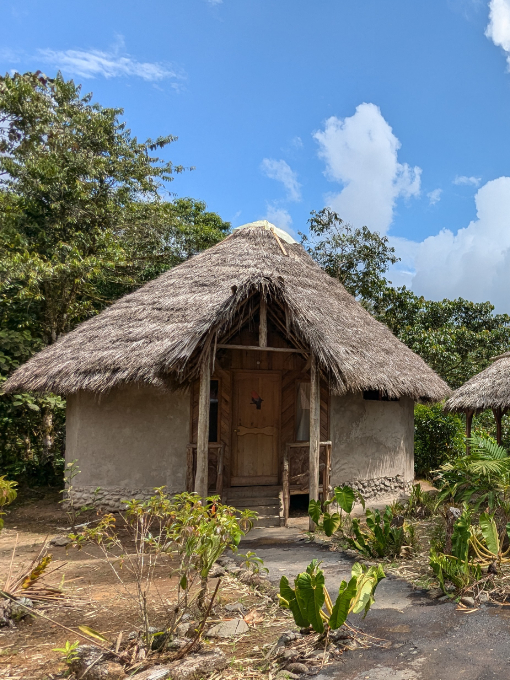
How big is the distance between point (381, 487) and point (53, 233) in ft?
29.3

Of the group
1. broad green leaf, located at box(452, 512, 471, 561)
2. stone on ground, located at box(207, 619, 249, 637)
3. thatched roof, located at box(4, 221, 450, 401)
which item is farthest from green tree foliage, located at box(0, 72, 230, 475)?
broad green leaf, located at box(452, 512, 471, 561)

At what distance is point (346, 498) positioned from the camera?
6621 mm

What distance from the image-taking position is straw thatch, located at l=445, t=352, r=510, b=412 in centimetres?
1099

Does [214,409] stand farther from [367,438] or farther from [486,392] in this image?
[486,392]

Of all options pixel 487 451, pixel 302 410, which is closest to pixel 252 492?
pixel 302 410

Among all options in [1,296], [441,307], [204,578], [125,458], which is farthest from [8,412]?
[441,307]

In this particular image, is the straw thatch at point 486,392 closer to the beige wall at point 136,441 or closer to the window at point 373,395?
the window at point 373,395

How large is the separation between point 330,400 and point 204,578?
5683mm

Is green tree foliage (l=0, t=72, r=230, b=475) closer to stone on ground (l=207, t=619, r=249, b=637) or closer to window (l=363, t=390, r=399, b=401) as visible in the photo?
window (l=363, t=390, r=399, b=401)

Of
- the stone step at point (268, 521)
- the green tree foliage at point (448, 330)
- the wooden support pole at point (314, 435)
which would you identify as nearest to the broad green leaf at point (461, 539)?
the wooden support pole at point (314, 435)

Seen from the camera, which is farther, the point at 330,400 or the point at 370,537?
the point at 330,400

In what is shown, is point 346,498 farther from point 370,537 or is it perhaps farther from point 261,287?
point 261,287

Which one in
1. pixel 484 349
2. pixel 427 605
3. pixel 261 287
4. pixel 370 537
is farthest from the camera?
pixel 484 349

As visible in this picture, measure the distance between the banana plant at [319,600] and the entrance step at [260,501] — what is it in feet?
13.7
